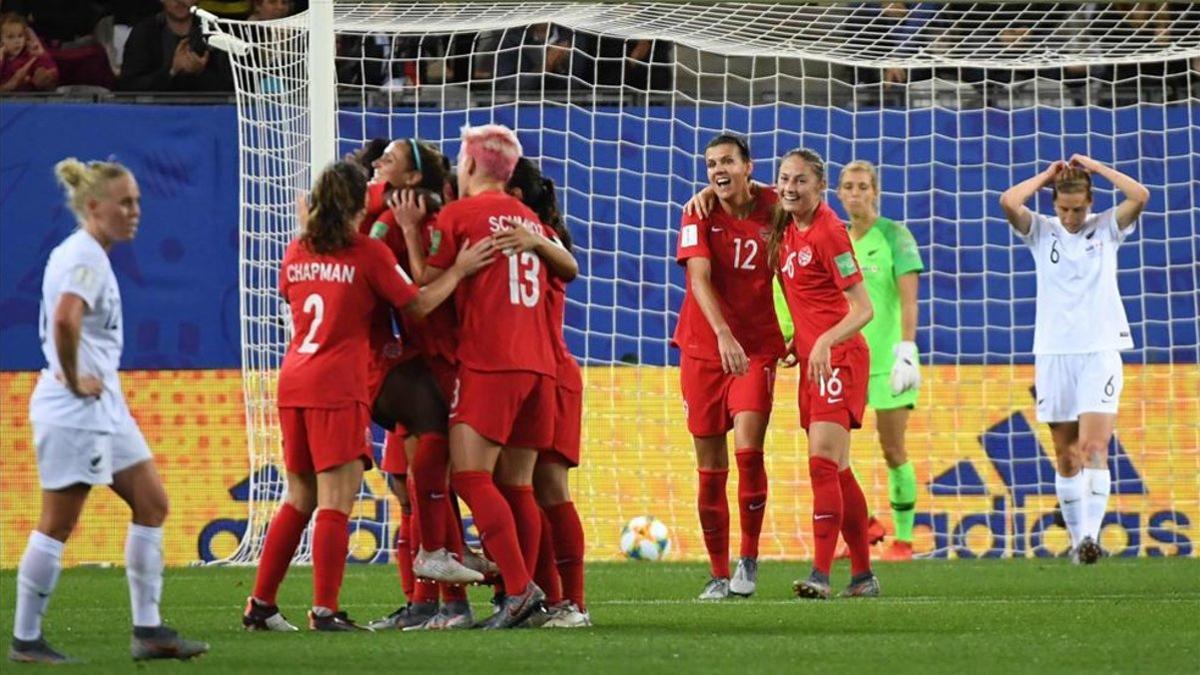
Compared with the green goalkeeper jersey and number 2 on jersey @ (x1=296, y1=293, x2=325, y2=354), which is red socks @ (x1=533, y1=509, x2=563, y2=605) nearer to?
number 2 on jersey @ (x1=296, y1=293, x2=325, y2=354)

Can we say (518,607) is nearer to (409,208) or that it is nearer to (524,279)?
(524,279)

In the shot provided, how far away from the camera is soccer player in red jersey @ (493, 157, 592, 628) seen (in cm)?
797

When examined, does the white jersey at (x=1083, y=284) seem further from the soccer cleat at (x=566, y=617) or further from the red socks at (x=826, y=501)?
the soccer cleat at (x=566, y=617)

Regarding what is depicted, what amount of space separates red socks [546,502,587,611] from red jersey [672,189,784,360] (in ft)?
5.43

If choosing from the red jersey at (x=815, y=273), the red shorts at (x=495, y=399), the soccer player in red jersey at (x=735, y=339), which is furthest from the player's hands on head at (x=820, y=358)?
the red shorts at (x=495, y=399)

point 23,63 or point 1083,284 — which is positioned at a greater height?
point 23,63

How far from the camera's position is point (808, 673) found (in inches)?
241

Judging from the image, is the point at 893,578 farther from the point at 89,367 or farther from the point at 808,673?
the point at 89,367

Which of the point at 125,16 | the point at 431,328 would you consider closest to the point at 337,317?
the point at 431,328

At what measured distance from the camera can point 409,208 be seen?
7816 mm

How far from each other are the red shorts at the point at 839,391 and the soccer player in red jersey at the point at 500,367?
5.72ft

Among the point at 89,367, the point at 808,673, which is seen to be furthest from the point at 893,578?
the point at 89,367

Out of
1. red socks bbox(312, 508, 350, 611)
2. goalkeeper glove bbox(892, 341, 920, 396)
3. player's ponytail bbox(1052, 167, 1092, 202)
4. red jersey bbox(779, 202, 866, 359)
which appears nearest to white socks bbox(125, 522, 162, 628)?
red socks bbox(312, 508, 350, 611)

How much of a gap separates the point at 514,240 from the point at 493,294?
21 centimetres
